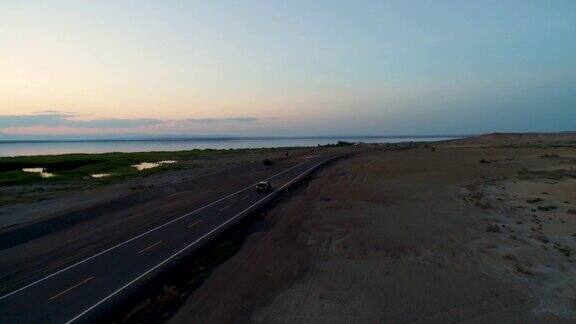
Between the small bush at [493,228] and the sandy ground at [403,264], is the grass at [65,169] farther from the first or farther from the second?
the small bush at [493,228]

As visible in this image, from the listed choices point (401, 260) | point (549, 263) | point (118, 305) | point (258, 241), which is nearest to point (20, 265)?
point (118, 305)

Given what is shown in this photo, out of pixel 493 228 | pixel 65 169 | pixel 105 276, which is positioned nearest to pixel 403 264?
pixel 493 228

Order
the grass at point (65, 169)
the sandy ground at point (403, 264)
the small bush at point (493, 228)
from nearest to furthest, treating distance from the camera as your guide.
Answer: the sandy ground at point (403, 264)
the small bush at point (493, 228)
the grass at point (65, 169)

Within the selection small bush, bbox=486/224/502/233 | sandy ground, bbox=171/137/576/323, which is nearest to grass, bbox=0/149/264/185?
sandy ground, bbox=171/137/576/323

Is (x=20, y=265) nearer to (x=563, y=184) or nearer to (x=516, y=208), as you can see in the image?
(x=516, y=208)

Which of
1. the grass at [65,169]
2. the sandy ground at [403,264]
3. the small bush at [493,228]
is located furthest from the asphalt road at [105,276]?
the grass at [65,169]

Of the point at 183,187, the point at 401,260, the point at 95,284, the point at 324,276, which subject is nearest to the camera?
the point at 95,284
